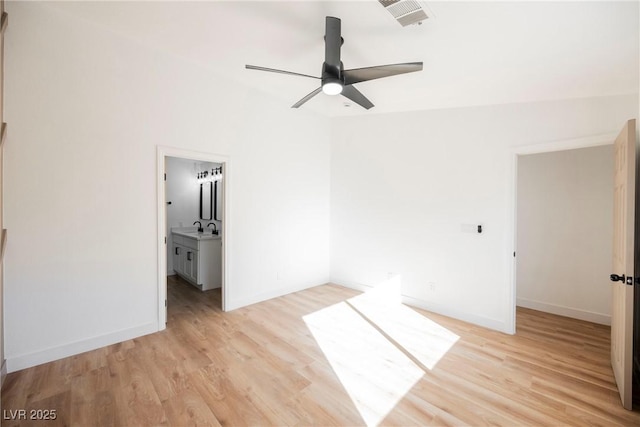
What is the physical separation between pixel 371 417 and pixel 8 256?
3173 mm

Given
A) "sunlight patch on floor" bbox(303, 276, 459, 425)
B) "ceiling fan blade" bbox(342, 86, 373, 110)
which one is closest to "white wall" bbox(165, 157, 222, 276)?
"sunlight patch on floor" bbox(303, 276, 459, 425)

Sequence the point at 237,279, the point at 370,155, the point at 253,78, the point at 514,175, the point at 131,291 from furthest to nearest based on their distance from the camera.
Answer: the point at 370,155
the point at 237,279
the point at 253,78
the point at 514,175
the point at 131,291

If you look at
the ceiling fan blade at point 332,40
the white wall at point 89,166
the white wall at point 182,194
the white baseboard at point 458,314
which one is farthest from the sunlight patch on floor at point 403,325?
the white wall at point 182,194

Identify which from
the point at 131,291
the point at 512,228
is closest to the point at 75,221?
the point at 131,291

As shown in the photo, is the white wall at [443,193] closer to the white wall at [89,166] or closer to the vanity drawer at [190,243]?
the white wall at [89,166]

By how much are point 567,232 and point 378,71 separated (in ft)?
11.5

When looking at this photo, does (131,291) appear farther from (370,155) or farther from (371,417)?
(370,155)

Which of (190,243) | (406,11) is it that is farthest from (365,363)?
(190,243)

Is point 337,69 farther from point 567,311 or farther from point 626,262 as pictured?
point 567,311

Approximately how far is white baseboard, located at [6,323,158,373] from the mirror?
279 centimetres

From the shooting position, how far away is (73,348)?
8.24 ft

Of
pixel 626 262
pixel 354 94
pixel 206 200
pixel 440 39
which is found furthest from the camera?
pixel 206 200

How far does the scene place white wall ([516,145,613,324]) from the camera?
3.37m

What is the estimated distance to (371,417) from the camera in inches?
72.6
